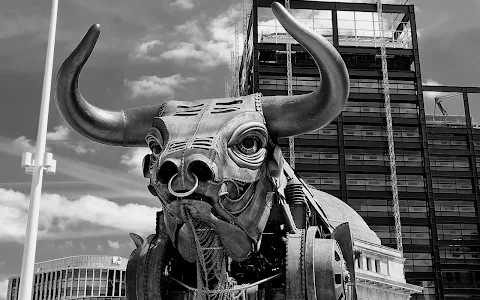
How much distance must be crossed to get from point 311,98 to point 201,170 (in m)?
1.32

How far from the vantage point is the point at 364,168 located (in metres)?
72.2

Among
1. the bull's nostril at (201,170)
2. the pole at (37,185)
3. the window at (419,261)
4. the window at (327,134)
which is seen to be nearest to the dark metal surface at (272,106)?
the bull's nostril at (201,170)

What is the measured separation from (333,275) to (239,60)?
7662 cm

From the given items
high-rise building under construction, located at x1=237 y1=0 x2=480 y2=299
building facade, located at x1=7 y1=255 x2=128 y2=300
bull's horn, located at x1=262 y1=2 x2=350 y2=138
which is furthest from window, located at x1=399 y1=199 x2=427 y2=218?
bull's horn, located at x1=262 y1=2 x2=350 y2=138

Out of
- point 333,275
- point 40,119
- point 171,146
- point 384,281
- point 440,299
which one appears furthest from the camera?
point 440,299

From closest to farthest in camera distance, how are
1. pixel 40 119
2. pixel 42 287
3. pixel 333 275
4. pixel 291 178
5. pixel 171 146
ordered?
pixel 171 146
pixel 333 275
pixel 291 178
pixel 40 119
pixel 42 287

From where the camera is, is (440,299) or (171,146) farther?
(440,299)

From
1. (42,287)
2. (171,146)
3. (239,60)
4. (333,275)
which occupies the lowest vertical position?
(333,275)

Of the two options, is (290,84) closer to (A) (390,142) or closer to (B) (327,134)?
(B) (327,134)

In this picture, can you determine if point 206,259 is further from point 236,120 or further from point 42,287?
point 42,287

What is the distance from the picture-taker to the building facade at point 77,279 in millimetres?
102500

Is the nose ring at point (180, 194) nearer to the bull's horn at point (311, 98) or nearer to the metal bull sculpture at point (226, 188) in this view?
the metal bull sculpture at point (226, 188)

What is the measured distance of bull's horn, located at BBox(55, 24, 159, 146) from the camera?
6262 mm

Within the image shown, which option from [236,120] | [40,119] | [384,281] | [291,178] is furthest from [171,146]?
[384,281]
